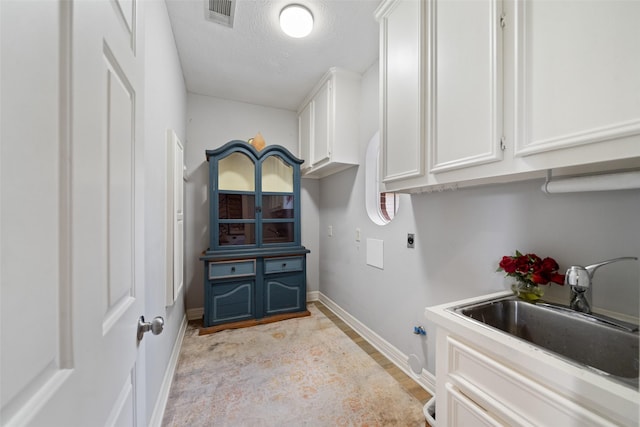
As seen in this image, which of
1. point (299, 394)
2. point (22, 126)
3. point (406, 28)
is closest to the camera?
point (22, 126)

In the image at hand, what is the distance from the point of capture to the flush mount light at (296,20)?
1.68 meters

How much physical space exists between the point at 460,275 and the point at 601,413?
0.90 metres

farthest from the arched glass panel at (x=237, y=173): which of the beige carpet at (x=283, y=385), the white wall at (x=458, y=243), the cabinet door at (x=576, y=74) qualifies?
the cabinet door at (x=576, y=74)

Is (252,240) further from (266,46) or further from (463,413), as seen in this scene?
(463,413)

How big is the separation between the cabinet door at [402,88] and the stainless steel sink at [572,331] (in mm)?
759

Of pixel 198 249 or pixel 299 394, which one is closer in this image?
pixel 299 394

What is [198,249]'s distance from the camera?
9.53 feet

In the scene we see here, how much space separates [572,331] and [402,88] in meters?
1.39

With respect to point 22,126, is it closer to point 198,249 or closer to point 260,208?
point 260,208

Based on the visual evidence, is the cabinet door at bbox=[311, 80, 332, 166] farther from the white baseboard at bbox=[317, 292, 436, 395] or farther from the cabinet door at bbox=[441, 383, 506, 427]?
the cabinet door at bbox=[441, 383, 506, 427]

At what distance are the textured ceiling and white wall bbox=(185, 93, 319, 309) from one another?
0.77 feet

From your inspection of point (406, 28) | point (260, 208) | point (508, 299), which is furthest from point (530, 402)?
point (260, 208)

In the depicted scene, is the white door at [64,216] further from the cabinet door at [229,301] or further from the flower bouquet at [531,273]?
the cabinet door at [229,301]

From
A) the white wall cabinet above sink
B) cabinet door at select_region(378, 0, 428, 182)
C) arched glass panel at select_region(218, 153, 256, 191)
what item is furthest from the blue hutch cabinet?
the white wall cabinet above sink
